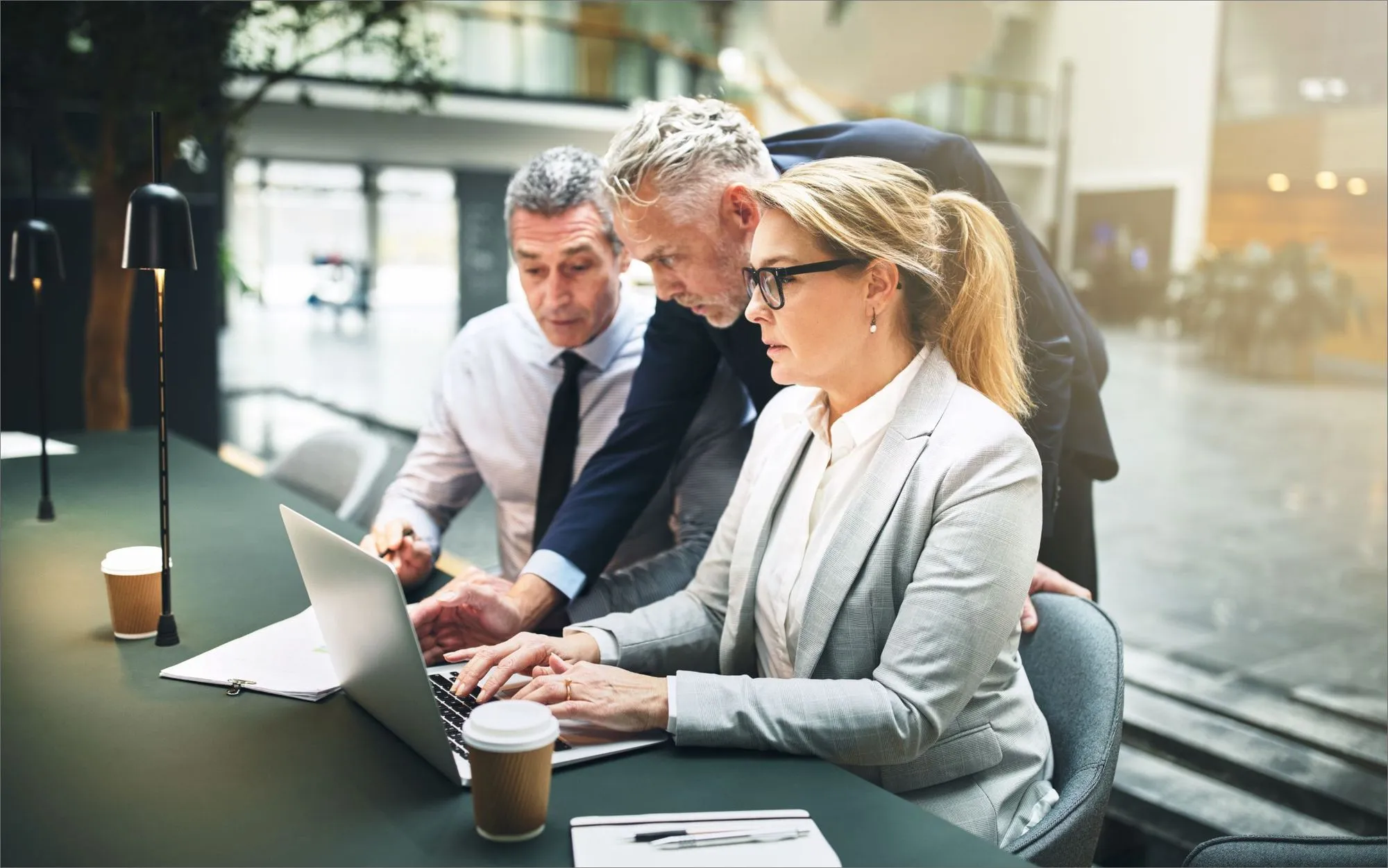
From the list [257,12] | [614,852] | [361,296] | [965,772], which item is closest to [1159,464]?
[965,772]

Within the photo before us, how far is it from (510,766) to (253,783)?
15.0 inches

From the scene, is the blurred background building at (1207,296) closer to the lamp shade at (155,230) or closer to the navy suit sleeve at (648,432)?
the navy suit sleeve at (648,432)

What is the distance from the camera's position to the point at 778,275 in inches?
65.4

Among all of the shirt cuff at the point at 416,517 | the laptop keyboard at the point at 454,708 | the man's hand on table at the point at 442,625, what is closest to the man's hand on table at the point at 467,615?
the man's hand on table at the point at 442,625

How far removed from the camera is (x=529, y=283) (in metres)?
2.56

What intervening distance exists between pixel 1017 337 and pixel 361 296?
57.9ft

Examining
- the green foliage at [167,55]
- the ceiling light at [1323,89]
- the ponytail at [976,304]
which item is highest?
the green foliage at [167,55]

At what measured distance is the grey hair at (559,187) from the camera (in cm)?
244

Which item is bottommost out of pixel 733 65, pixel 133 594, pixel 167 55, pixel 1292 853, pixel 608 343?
pixel 1292 853

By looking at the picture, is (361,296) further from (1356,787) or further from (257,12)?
(1356,787)

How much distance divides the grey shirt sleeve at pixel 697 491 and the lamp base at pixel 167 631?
0.76m

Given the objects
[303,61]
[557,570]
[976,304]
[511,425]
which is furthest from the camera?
[303,61]

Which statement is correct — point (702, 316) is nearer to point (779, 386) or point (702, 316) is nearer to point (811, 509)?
point (779, 386)

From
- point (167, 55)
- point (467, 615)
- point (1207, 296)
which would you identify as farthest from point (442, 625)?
point (167, 55)
